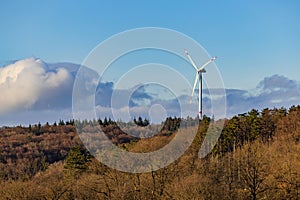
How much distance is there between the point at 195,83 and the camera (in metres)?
72.1

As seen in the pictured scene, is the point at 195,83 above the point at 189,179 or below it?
above

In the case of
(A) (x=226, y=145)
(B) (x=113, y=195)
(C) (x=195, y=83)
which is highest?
(C) (x=195, y=83)

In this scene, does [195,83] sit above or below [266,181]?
above

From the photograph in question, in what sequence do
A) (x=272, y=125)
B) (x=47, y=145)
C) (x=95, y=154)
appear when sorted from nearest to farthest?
1. (x=95, y=154)
2. (x=272, y=125)
3. (x=47, y=145)

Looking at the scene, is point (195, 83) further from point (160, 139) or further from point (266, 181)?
point (266, 181)

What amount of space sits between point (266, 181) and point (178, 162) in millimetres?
13849

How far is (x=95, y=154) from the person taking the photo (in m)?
78.4

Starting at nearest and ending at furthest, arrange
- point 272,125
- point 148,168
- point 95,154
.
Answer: point 148,168, point 95,154, point 272,125

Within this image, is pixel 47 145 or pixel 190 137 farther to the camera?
pixel 47 145

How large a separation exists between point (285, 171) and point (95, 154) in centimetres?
3174

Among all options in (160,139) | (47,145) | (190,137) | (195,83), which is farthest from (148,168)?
(47,145)

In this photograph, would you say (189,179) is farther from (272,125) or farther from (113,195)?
(272,125)

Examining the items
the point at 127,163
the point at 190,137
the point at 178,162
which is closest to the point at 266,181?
the point at 178,162

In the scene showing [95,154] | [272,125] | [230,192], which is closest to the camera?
[230,192]
